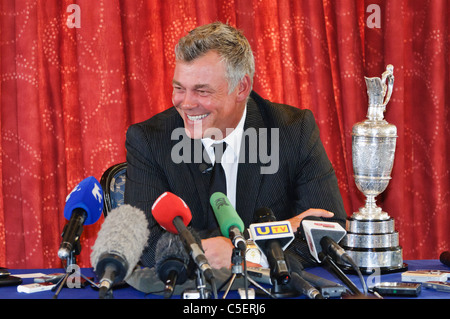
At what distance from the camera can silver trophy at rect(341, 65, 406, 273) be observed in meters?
2.05

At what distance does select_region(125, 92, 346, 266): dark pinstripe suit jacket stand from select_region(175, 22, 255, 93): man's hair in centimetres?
24

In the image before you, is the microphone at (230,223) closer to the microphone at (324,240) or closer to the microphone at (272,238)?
the microphone at (272,238)

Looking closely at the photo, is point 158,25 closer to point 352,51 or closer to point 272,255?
point 352,51

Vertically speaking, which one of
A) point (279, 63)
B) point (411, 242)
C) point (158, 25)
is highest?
point (158, 25)

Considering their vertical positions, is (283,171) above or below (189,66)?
below

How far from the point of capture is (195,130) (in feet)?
7.96

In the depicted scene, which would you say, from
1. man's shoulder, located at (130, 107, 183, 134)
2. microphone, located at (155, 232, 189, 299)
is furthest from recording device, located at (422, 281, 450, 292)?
man's shoulder, located at (130, 107, 183, 134)

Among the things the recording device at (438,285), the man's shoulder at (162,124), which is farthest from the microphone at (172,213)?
the man's shoulder at (162,124)

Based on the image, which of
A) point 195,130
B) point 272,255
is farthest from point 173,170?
point 272,255

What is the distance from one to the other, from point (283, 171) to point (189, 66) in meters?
0.62

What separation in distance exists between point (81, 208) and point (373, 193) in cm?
118

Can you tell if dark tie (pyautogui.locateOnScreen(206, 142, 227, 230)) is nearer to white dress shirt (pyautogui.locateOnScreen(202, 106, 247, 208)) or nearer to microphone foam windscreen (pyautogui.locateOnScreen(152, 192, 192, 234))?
white dress shirt (pyautogui.locateOnScreen(202, 106, 247, 208))

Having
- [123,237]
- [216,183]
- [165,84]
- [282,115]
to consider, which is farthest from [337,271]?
[165,84]
